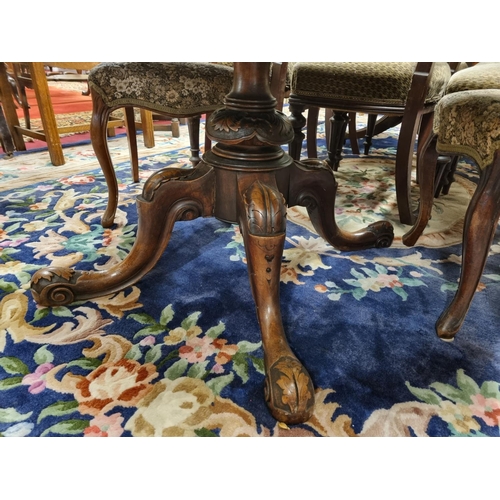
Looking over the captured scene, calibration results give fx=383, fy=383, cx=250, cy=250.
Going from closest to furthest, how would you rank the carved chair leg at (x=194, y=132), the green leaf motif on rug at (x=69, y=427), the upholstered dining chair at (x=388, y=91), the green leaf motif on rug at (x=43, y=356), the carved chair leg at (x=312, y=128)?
the green leaf motif on rug at (x=69, y=427), the green leaf motif on rug at (x=43, y=356), the upholstered dining chair at (x=388, y=91), the carved chair leg at (x=194, y=132), the carved chair leg at (x=312, y=128)

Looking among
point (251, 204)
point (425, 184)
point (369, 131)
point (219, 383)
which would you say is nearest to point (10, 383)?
point (219, 383)

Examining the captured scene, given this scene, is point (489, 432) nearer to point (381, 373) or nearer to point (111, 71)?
point (381, 373)

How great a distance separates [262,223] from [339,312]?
0.89 ft

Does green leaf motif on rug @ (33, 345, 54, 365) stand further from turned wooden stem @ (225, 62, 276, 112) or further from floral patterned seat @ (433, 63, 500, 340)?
floral patterned seat @ (433, 63, 500, 340)

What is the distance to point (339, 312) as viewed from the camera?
71 cm

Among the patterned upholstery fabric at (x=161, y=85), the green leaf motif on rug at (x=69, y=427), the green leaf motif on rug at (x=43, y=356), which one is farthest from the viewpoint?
the patterned upholstery fabric at (x=161, y=85)

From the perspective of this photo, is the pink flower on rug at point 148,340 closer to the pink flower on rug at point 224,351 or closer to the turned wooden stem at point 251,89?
the pink flower on rug at point 224,351

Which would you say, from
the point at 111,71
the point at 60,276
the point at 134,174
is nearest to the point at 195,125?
the point at 134,174

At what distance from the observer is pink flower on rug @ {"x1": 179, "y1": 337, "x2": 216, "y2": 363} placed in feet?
1.97

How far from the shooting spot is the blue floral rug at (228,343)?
0.50m

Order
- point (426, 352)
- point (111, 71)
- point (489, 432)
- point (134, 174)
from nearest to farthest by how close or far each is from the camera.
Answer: point (489, 432), point (426, 352), point (111, 71), point (134, 174)

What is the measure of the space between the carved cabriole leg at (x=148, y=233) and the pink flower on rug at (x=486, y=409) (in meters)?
0.50

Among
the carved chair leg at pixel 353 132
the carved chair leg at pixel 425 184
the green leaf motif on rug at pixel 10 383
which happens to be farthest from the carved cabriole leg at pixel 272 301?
the carved chair leg at pixel 353 132

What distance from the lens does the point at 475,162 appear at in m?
0.59
